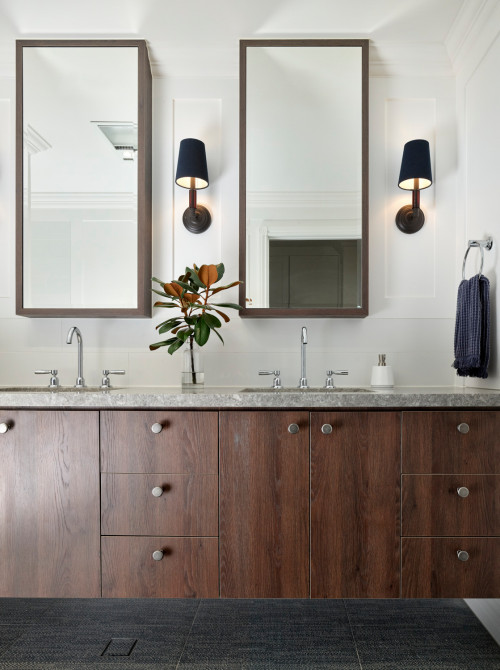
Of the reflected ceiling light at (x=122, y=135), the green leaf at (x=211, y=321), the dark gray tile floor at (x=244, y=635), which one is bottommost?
the dark gray tile floor at (x=244, y=635)

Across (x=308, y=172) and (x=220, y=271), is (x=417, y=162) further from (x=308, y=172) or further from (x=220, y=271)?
(x=220, y=271)

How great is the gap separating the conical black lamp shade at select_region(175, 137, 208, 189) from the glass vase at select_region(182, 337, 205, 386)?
731mm

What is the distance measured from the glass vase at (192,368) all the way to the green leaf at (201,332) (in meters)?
0.08

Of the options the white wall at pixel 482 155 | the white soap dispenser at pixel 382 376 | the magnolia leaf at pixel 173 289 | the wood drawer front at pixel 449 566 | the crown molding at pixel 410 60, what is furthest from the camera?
the crown molding at pixel 410 60

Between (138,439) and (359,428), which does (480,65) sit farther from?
(138,439)

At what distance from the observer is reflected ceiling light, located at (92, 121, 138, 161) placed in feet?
7.02

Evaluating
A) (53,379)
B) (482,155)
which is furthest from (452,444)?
(53,379)

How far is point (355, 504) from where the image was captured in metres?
1.60

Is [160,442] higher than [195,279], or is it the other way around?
[195,279]

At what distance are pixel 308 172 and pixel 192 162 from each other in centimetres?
53

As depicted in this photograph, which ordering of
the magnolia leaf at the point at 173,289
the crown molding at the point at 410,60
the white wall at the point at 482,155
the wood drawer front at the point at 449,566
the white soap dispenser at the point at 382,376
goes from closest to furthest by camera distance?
the wood drawer front at the point at 449,566, the white wall at the point at 482,155, the magnolia leaf at the point at 173,289, the white soap dispenser at the point at 382,376, the crown molding at the point at 410,60

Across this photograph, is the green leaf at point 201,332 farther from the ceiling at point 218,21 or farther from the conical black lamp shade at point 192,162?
the ceiling at point 218,21

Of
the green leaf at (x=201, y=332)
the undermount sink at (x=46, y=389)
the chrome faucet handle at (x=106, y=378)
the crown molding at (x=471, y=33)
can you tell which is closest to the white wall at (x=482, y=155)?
the crown molding at (x=471, y=33)

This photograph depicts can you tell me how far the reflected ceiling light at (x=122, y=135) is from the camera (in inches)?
84.3
